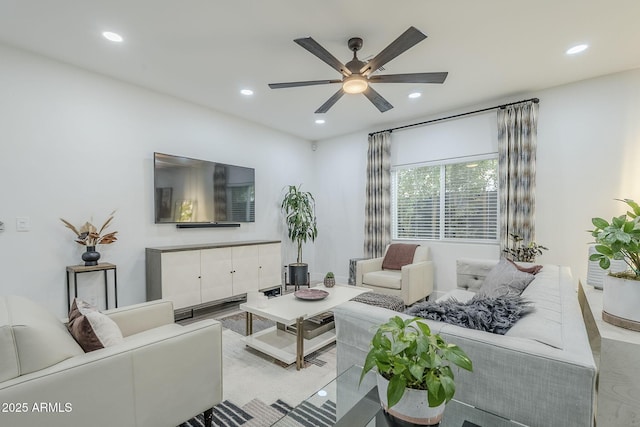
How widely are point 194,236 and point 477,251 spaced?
12.8ft

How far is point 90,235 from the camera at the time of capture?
2.91m

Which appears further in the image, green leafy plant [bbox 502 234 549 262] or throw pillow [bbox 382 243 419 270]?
throw pillow [bbox 382 243 419 270]

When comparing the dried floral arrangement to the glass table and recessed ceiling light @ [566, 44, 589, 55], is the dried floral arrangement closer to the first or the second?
the glass table

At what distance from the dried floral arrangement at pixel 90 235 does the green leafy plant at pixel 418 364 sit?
3210mm

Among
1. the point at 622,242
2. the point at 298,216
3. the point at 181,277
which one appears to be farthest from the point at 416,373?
the point at 298,216

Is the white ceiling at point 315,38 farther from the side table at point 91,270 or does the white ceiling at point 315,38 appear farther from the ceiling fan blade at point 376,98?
the side table at point 91,270

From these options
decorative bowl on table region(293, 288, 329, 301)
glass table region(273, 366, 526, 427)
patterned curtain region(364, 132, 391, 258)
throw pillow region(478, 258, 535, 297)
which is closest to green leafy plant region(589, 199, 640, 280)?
throw pillow region(478, 258, 535, 297)

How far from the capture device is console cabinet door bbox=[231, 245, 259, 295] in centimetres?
389

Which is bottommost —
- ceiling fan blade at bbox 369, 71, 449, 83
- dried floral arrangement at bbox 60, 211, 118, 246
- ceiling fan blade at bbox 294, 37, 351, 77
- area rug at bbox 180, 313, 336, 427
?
area rug at bbox 180, 313, 336, 427

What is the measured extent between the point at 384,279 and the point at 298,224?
1.88 metres

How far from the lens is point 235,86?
341cm

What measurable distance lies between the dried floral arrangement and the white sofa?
1.80 m

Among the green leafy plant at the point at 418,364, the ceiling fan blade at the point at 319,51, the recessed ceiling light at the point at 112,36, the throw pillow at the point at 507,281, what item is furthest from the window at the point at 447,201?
the recessed ceiling light at the point at 112,36

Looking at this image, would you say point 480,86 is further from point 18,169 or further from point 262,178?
point 18,169
